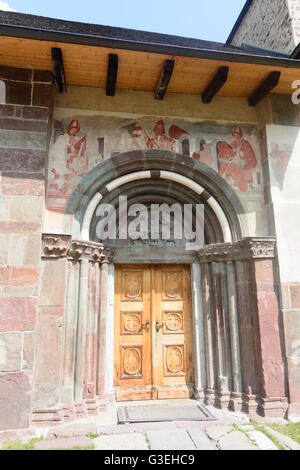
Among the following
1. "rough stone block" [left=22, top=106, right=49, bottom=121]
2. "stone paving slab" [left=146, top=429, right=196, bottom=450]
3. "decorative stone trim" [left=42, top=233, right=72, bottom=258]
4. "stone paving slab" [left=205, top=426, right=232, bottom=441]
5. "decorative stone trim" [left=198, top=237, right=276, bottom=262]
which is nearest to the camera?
"stone paving slab" [left=146, top=429, right=196, bottom=450]

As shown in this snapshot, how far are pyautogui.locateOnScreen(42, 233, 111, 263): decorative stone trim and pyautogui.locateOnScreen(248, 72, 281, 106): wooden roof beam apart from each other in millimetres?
3040

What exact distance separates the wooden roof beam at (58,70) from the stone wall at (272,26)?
3782 millimetres

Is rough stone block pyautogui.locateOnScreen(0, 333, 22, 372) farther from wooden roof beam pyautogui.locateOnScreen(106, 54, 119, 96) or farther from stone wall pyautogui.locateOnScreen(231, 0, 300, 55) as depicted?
stone wall pyautogui.locateOnScreen(231, 0, 300, 55)

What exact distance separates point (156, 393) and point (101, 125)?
367cm

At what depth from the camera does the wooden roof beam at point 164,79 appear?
4.04 metres


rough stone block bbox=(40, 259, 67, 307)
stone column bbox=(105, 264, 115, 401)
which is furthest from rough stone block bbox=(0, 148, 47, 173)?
stone column bbox=(105, 264, 115, 401)

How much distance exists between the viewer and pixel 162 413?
152 inches

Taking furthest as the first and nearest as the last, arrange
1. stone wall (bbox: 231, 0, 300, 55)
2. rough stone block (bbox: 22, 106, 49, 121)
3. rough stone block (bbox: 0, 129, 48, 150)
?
stone wall (bbox: 231, 0, 300, 55), rough stone block (bbox: 22, 106, 49, 121), rough stone block (bbox: 0, 129, 48, 150)

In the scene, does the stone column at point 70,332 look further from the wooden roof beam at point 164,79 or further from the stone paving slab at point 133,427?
the wooden roof beam at point 164,79

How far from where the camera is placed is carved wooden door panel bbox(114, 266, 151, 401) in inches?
170

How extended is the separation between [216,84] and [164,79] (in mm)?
710

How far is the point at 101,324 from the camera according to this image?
4168 millimetres

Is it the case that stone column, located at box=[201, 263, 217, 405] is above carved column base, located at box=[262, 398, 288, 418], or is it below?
above
